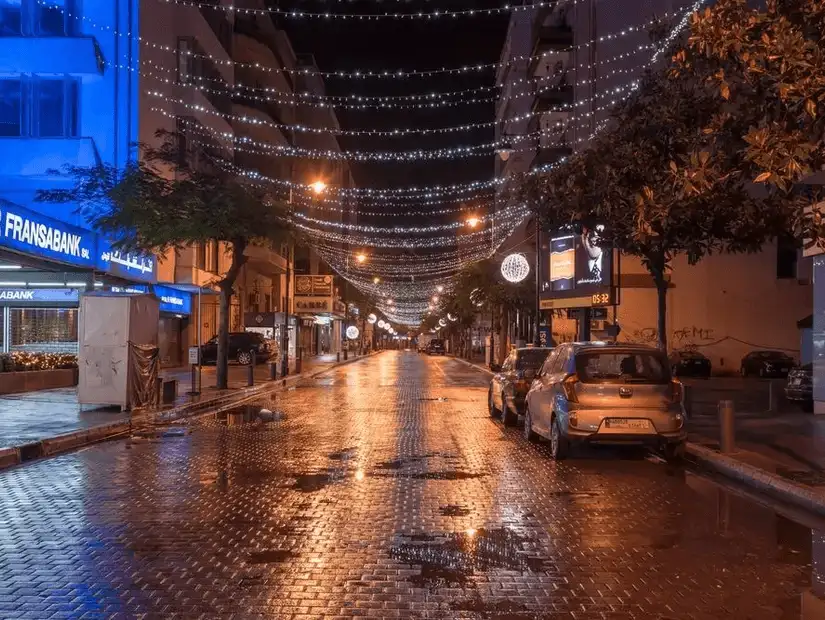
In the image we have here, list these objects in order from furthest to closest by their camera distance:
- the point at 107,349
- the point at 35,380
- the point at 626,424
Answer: the point at 35,380, the point at 107,349, the point at 626,424

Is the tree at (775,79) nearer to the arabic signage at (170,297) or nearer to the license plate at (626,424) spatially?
the license plate at (626,424)

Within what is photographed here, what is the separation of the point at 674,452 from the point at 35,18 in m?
29.5

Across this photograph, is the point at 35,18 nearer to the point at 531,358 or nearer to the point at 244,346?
the point at 244,346

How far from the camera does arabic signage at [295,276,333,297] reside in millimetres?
71312

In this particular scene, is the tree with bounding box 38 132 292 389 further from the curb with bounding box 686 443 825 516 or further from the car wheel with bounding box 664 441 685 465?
the curb with bounding box 686 443 825 516

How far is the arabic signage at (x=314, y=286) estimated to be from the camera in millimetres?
71312

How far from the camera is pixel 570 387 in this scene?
12.9 metres

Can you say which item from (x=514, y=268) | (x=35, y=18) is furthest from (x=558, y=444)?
(x=35, y=18)

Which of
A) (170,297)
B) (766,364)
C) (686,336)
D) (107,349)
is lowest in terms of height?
(766,364)

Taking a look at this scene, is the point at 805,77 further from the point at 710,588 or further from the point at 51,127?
the point at 51,127

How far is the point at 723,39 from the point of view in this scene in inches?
358

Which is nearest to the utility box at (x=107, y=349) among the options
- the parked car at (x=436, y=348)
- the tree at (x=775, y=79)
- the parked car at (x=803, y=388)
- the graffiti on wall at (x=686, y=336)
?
the tree at (x=775, y=79)

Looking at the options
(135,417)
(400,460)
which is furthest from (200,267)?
(400,460)

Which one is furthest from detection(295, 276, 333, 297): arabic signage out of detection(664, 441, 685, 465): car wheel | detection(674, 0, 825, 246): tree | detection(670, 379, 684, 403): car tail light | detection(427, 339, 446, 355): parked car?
detection(674, 0, 825, 246): tree
